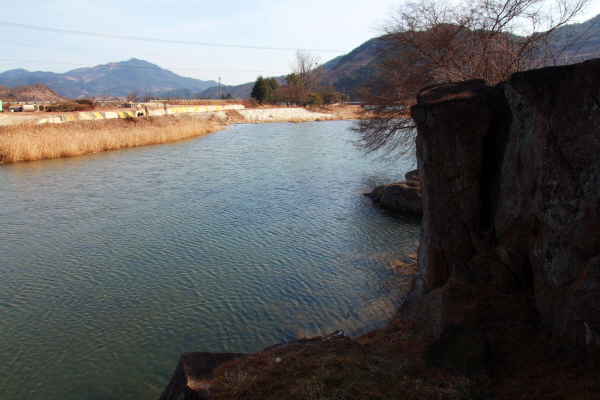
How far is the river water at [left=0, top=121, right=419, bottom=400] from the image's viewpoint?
6691 millimetres

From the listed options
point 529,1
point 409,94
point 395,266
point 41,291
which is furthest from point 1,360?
point 529,1

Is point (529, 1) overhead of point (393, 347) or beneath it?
overhead

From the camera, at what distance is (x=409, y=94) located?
16.5 m

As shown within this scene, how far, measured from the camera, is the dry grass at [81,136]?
86.3ft

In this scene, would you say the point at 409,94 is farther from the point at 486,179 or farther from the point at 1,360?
the point at 1,360

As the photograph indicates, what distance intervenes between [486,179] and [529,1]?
973 cm

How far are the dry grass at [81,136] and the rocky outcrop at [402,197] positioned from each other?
2207 cm

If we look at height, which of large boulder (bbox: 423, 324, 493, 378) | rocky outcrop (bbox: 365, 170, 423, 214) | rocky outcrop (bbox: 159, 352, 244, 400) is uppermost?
large boulder (bbox: 423, 324, 493, 378)

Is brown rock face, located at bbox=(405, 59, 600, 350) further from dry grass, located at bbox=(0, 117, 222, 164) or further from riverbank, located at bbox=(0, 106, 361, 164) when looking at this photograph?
dry grass, located at bbox=(0, 117, 222, 164)

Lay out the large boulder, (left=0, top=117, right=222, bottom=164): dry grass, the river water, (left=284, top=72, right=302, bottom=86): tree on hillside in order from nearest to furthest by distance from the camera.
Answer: the large boulder < the river water < (left=0, top=117, right=222, bottom=164): dry grass < (left=284, top=72, right=302, bottom=86): tree on hillside

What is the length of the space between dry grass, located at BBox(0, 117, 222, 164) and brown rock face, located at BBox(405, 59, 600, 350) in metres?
26.7

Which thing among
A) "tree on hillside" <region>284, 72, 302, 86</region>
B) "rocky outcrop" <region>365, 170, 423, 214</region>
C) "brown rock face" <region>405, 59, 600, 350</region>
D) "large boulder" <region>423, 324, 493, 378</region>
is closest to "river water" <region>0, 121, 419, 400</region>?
"rocky outcrop" <region>365, 170, 423, 214</region>

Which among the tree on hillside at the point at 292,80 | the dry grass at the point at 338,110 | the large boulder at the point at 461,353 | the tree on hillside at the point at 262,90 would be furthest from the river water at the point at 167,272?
the tree on hillside at the point at 292,80

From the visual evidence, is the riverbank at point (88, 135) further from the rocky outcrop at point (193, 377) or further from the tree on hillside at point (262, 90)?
the tree on hillside at point (262, 90)
